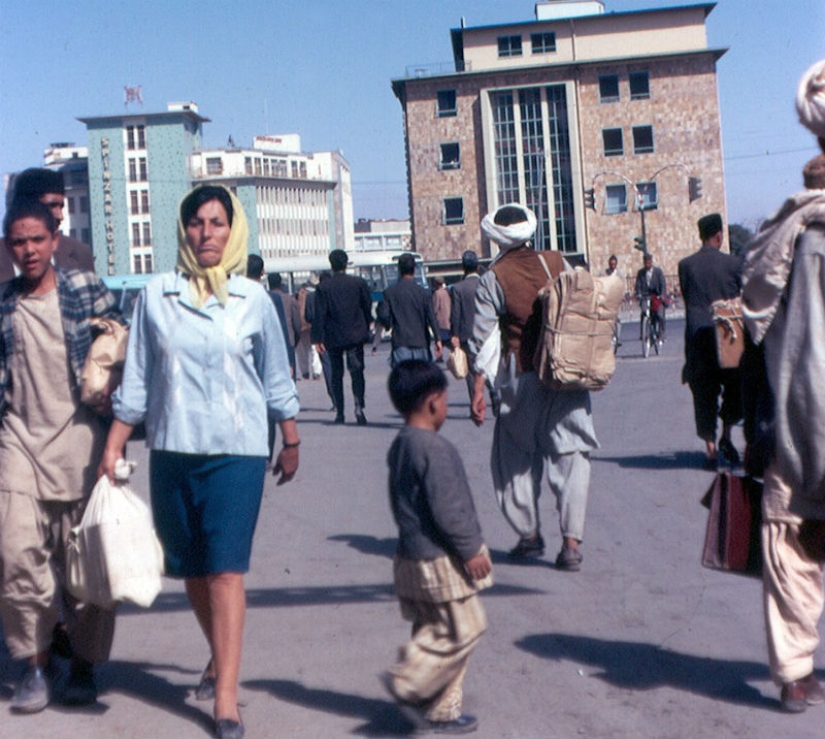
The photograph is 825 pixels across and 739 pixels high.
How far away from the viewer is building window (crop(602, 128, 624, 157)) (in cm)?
8375

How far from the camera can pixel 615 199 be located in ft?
276

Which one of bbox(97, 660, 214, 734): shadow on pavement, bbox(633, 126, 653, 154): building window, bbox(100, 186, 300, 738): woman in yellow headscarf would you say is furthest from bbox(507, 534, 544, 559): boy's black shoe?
bbox(633, 126, 653, 154): building window

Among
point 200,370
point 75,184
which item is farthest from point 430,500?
point 75,184

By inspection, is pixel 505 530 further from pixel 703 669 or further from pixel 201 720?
pixel 201 720

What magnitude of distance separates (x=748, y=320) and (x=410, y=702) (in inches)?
66.7

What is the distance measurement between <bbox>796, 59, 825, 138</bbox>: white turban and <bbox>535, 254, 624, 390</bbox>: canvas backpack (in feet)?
8.47

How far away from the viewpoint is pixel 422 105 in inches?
3374

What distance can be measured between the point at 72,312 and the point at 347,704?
69.4 inches

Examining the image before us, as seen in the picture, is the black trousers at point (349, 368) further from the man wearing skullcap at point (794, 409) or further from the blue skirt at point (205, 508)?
the man wearing skullcap at point (794, 409)

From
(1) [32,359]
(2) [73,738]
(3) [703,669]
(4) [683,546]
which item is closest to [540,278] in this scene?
(4) [683,546]

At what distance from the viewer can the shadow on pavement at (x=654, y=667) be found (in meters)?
4.82

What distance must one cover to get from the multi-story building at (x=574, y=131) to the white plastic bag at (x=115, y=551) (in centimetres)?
7786

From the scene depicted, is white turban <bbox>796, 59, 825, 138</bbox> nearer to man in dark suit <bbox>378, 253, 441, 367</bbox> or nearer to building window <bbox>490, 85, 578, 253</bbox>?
man in dark suit <bbox>378, 253, 441, 367</bbox>

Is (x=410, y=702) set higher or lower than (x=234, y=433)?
lower
